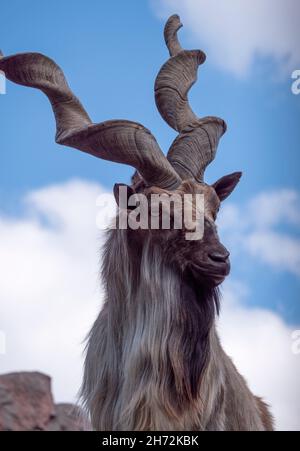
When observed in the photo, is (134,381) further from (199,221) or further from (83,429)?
(199,221)

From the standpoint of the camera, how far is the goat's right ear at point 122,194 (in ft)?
33.0

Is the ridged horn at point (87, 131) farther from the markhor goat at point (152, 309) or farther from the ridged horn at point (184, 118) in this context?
the ridged horn at point (184, 118)

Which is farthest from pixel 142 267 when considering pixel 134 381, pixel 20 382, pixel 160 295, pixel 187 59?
pixel 187 59

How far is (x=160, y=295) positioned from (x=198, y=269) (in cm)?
42

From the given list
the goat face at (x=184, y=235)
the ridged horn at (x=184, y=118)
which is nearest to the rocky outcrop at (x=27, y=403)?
the goat face at (x=184, y=235)

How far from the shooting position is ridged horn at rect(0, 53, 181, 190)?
10.2 metres

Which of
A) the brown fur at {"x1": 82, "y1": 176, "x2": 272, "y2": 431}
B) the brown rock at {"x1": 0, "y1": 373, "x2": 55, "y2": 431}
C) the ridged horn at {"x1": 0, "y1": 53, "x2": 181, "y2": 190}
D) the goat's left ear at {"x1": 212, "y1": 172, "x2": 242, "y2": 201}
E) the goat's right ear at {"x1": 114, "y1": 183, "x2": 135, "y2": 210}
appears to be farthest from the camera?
the goat's left ear at {"x1": 212, "y1": 172, "x2": 242, "y2": 201}

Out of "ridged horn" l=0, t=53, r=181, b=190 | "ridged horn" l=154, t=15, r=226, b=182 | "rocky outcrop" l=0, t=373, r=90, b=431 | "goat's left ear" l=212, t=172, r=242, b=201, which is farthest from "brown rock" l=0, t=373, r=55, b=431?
"goat's left ear" l=212, t=172, r=242, b=201

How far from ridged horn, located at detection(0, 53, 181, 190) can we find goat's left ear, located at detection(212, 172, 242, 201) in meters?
0.62

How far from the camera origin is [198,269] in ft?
31.7

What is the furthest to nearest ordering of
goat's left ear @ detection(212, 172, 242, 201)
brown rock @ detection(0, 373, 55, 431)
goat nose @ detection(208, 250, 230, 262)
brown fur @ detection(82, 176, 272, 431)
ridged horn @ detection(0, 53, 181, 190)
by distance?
goat's left ear @ detection(212, 172, 242, 201) < ridged horn @ detection(0, 53, 181, 190) < brown fur @ detection(82, 176, 272, 431) < goat nose @ detection(208, 250, 230, 262) < brown rock @ detection(0, 373, 55, 431)

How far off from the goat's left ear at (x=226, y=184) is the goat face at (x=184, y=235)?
19.2 inches

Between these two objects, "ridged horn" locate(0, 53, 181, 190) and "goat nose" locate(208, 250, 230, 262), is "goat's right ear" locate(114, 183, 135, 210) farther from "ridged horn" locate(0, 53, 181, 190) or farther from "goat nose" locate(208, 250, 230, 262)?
"goat nose" locate(208, 250, 230, 262)

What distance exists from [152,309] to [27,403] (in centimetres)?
153
